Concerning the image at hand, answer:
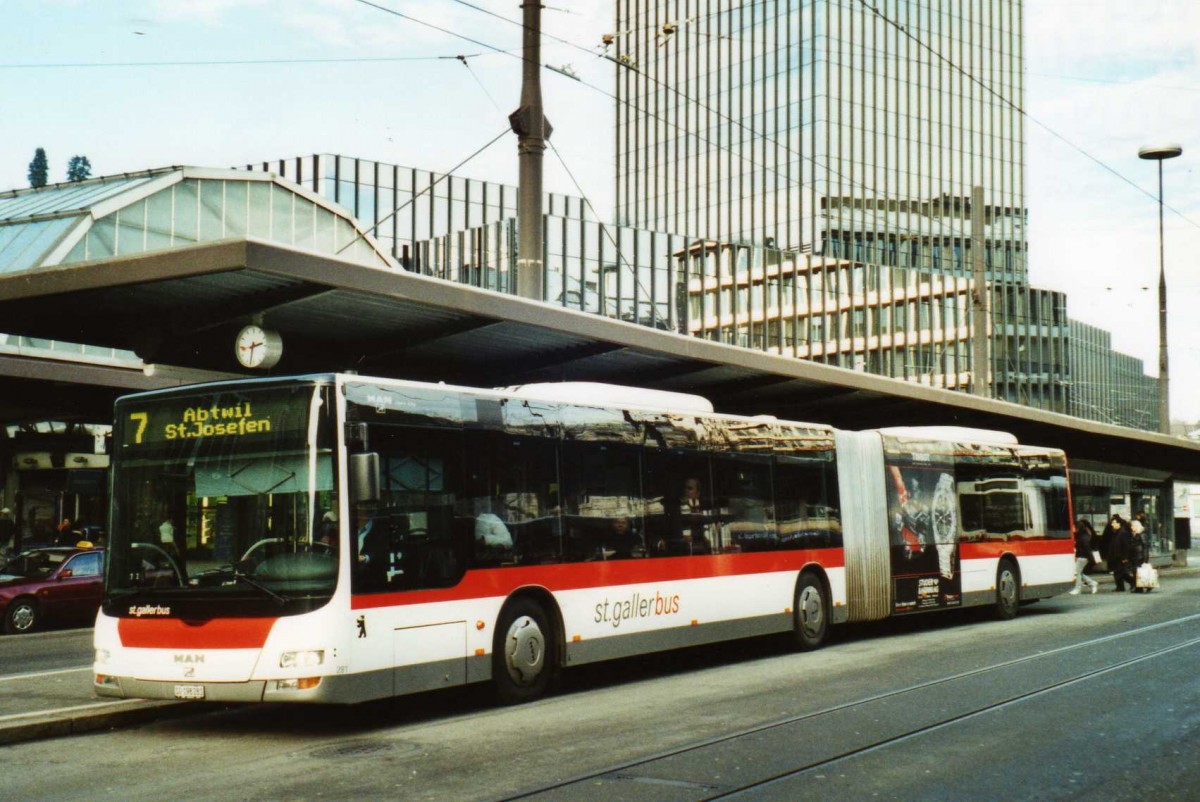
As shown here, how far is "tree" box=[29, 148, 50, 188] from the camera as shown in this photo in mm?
138625

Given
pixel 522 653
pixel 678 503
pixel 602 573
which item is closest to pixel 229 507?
pixel 522 653

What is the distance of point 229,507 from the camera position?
10.1 m

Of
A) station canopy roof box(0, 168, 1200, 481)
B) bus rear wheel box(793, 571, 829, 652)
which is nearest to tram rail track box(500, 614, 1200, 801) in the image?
bus rear wheel box(793, 571, 829, 652)

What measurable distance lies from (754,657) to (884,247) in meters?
79.0

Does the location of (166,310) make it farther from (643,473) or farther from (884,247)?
(884,247)

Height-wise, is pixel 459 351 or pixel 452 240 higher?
pixel 452 240

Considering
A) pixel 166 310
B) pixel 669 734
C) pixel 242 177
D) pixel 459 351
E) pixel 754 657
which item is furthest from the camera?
pixel 242 177

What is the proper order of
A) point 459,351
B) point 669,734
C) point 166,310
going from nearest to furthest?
1. point 669,734
2. point 166,310
3. point 459,351

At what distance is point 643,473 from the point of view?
1362cm

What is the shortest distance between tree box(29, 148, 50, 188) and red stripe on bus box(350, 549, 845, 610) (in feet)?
450

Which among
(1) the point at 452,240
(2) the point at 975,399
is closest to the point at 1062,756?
(2) the point at 975,399

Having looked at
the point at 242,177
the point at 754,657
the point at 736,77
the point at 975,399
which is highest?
the point at 736,77

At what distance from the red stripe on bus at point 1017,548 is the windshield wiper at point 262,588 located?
42.3 ft

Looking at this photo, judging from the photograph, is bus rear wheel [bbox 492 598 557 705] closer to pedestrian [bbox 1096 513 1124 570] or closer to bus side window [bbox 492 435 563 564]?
bus side window [bbox 492 435 563 564]
